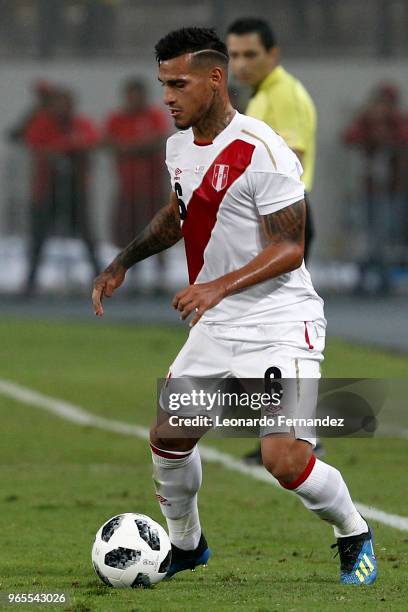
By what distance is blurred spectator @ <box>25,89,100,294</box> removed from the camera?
889 inches

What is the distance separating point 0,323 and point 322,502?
1473 cm

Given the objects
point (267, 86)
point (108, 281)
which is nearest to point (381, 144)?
point (267, 86)

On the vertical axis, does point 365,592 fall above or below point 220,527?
above

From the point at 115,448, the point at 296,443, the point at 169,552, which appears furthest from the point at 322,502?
the point at 115,448

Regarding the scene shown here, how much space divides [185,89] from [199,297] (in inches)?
31.1

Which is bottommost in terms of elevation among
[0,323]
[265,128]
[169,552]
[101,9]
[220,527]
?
[0,323]

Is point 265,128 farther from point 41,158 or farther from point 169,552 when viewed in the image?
point 41,158

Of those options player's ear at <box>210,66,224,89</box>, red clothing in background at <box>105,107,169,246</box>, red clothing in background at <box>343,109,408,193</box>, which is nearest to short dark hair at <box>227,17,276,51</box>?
player's ear at <box>210,66,224,89</box>

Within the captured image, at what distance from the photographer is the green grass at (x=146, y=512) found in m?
6.07

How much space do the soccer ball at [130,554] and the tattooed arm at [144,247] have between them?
2.87 ft

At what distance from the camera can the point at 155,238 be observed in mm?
6719

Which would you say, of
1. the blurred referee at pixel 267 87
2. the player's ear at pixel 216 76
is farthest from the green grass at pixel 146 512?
the player's ear at pixel 216 76

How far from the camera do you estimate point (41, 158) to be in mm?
23375

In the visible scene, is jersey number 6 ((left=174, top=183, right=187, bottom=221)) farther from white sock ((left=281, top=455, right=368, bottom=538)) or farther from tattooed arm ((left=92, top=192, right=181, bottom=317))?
white sock ((left=281, top=455, right=368, bottom=538))
